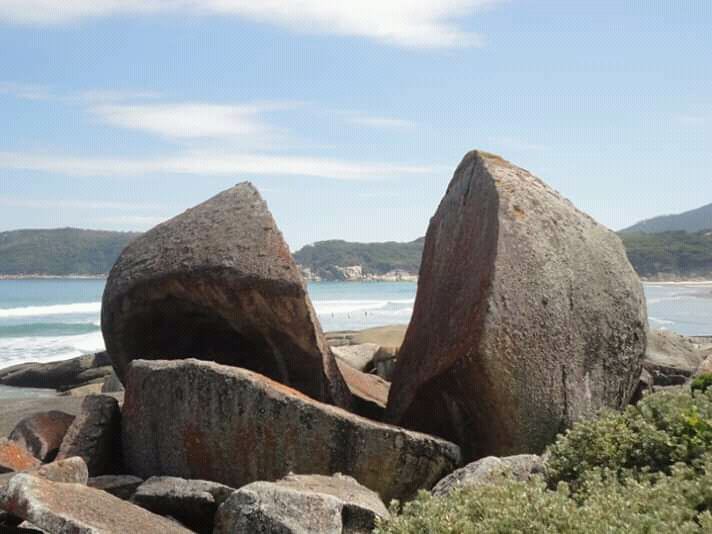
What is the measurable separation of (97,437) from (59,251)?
7371 inches

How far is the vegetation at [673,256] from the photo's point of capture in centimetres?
13825

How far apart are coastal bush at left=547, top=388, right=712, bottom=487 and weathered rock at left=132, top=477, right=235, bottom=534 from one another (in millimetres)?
2310

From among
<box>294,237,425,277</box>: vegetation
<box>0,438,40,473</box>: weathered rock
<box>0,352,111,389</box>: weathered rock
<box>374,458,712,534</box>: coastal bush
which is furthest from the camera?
<box>294,237,425,277</box>: vegetation

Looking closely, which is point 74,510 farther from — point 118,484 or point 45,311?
point 45,311

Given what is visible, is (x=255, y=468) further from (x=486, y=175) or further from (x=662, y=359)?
(x=662, y=359)

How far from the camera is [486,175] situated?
8648 millimetres

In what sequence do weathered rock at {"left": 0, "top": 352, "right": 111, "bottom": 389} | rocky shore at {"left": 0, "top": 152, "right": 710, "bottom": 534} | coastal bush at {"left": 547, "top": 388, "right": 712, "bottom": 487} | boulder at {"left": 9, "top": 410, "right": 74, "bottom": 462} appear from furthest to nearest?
weathered rock at {"left": 0, "top": 352, "right": 111, "bottom": 389} < boulder at {"left": 9, "top": 410, "right": 74, "bottom": 462} < rocky shore at {"left": 0, "top": 152, "right": 710, "bottom": 534} < coastal bush at {"left": 547, "top": 388, "right": 712, "bottom": 487}

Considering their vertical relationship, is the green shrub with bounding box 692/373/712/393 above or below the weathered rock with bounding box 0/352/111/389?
above

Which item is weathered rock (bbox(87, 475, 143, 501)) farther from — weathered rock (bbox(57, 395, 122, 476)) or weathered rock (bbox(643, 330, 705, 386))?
weathered rock (bbox(643, 330, 705, 386))

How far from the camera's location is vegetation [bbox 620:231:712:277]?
454ft

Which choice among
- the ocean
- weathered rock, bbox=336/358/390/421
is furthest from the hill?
weathered rock, bbox=336/358/390/421

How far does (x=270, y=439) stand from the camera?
7254 millimetres

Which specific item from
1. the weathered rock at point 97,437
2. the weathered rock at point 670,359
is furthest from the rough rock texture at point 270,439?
the weathered rock at point 670,359

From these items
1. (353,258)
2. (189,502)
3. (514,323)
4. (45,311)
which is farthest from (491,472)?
(353,258)
